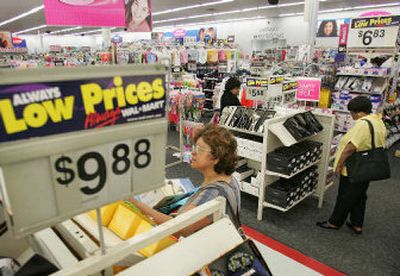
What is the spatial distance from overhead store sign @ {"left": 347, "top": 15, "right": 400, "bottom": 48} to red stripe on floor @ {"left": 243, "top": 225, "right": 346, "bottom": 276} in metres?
5.05

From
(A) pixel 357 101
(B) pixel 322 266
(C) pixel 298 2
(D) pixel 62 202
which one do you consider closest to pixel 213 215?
(D) pixel 62 202

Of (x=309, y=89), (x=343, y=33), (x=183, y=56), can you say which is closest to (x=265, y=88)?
(x=309, y=89)

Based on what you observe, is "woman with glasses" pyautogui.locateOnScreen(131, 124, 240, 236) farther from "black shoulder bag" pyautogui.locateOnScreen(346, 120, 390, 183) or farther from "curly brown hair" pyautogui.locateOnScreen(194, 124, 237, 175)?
"black shoulder bag" pyautogui.locateOnScreen(346, 120, 390, 183)

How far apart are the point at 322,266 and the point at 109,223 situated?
2.45 metres

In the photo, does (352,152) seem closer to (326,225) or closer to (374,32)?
(326,225)

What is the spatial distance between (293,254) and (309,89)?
282cm

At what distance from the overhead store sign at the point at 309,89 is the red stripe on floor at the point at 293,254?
2.53m

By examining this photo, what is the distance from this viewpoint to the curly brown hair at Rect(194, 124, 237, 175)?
2.02m

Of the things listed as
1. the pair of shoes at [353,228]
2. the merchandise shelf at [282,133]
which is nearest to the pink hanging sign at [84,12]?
the merchandise shelf at [282,133]

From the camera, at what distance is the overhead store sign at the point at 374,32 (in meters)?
6.14

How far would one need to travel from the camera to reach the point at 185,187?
8.95 ft

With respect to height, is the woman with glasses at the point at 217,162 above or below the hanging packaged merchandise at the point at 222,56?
below

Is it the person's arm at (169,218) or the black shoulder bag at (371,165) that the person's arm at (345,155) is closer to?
the black shoulder bag at (371,165)

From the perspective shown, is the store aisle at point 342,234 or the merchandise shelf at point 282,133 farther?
the merchandise shelf at point 282,133
